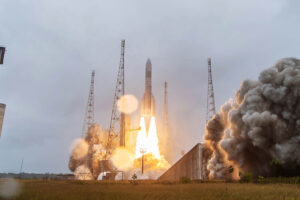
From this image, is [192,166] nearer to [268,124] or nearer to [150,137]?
[268,124]

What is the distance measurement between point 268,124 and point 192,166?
728 inches

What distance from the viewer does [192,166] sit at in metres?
49.8

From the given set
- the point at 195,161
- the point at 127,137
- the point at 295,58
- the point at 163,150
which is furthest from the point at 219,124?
the point at 127,137

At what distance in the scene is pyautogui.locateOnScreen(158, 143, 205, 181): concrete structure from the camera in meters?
48.4

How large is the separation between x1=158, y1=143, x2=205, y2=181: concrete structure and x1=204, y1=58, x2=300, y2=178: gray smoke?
19.4 ft

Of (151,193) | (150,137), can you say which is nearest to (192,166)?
(150,137)

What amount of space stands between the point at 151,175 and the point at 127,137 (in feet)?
78.2

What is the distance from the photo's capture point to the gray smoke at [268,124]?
34.9 meters

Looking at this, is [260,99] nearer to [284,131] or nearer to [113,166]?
[284,131]

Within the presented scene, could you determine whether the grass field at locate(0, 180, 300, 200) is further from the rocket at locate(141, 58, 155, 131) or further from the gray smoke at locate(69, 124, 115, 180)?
the gray smoke at locate(69, 124, 115, 180)

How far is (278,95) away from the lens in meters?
36.2

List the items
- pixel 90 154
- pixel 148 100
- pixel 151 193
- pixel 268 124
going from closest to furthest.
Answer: pixel 151 193 → pixel 268 124 → pixel 148 100 → pixel 90 154

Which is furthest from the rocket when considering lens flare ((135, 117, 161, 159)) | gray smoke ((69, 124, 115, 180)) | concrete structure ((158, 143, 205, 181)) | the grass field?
the grass field

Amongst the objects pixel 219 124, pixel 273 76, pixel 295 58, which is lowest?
pixel 219 124
